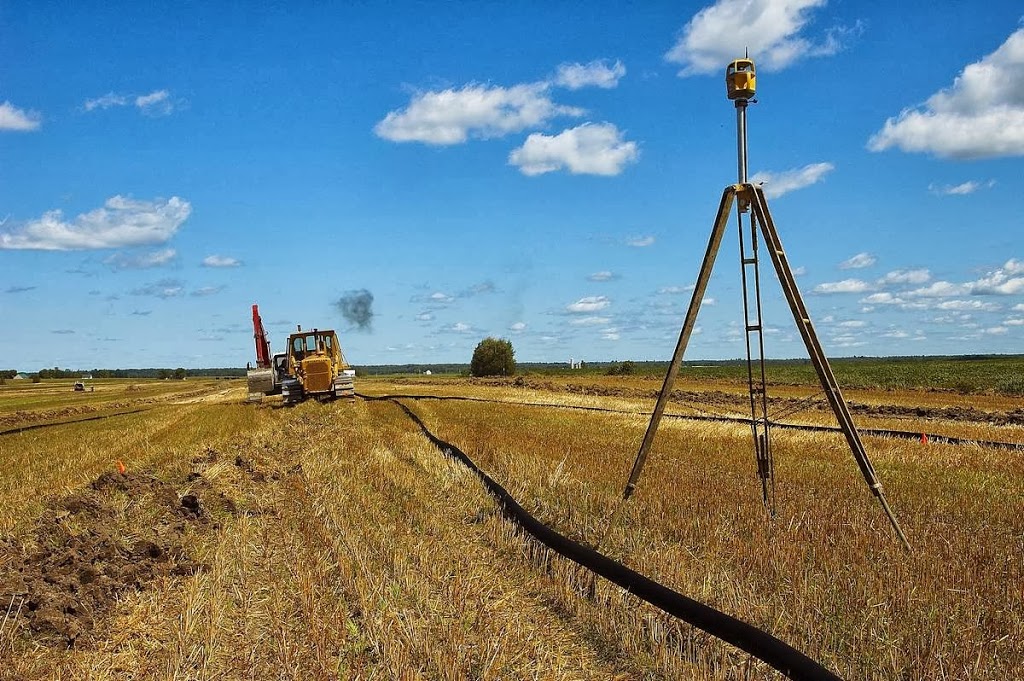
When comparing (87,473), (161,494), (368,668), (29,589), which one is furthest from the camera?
(87,473)

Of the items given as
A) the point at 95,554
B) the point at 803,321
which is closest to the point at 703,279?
the point at 803,321

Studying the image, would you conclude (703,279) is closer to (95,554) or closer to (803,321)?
(803,321)

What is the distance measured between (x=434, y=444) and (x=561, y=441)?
270 centimetres

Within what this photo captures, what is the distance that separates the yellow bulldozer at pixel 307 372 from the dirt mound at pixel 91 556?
76.3 ft

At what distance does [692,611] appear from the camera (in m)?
4.54

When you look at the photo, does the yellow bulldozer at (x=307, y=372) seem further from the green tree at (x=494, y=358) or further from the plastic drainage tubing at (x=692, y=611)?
the green tree at (x=494, y=358)

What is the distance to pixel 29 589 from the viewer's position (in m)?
5.90

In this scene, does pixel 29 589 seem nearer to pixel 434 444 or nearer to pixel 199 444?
pixel 434 444

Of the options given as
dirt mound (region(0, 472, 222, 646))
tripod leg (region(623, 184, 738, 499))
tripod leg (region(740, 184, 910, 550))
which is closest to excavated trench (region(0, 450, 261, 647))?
dirt mound (region(0, 472, 222, 646))

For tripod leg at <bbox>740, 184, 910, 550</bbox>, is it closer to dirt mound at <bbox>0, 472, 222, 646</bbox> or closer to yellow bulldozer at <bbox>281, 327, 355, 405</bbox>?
dirt mound at <bbox>0, 472, 222, 646</bbox>

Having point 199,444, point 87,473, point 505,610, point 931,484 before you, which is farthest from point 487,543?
point 199,444

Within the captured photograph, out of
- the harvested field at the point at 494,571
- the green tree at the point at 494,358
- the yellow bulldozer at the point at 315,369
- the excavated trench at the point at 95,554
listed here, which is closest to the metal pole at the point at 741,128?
the harvested field at the point at 494,571

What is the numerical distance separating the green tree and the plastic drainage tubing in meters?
85.8

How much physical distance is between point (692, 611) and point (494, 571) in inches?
96.4
